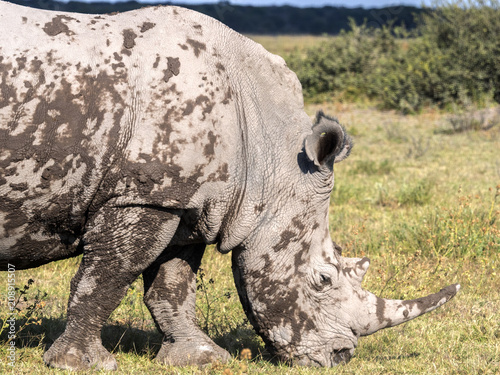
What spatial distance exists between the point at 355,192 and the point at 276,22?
45.0 m

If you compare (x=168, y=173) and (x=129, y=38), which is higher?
(x=129, y=38)

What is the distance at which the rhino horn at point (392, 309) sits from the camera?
4172 millimetres

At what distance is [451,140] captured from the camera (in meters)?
12.4

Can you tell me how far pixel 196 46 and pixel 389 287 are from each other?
273 cm

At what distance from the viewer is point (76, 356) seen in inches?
155

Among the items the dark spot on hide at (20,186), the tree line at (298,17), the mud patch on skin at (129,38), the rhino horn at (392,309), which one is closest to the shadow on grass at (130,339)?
the rhino horn at (392,309)

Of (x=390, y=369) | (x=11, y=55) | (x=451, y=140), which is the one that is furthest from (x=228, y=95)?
(x=451, y=140)

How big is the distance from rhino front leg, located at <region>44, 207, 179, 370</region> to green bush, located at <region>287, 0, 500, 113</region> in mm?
11951

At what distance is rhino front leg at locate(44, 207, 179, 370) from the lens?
12.2 feet

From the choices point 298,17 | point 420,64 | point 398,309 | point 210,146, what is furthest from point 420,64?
point 298,17

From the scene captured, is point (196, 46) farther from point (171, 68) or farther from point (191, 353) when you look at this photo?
point (191, 353)

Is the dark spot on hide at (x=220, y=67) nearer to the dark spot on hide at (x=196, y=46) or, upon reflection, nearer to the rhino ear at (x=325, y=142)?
the dark spot on hide at (x=196, y=46)

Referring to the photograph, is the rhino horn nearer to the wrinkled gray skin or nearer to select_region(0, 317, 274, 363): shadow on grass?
the wrinkled gray skin

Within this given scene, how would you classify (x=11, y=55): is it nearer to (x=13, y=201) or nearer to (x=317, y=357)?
(x=13, y=201)
